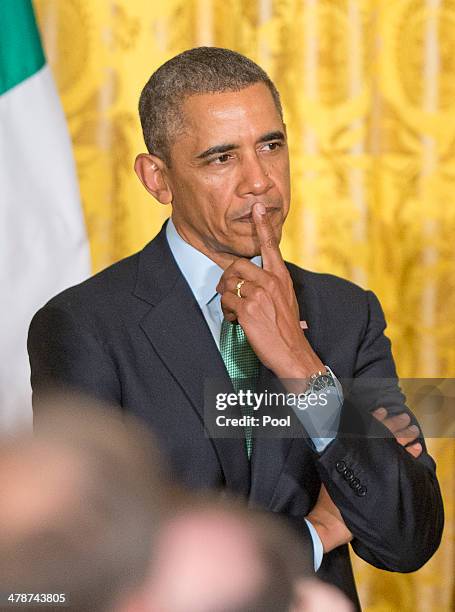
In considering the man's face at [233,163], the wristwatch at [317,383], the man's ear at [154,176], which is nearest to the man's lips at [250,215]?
the man's face at [233,163]

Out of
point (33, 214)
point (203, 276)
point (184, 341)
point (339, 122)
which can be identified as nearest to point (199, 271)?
point (203, 276)

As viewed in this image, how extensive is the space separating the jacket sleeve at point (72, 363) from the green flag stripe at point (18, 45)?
444mm

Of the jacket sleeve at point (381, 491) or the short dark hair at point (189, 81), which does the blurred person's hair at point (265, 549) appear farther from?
the short dark hair at point (189, 81)

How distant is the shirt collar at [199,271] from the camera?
1.46 meters

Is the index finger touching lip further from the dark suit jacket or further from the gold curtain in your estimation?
the gold curtain

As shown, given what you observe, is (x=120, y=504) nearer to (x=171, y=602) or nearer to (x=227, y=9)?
(x=171, y=602)

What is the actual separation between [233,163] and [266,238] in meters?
0.11

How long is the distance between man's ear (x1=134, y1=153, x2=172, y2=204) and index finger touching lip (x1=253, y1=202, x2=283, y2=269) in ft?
0.49

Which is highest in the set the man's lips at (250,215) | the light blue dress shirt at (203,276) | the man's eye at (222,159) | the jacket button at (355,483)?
the man's eye at (222,159)

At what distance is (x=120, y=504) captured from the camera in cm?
134

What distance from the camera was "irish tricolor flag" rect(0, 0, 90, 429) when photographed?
1611mm

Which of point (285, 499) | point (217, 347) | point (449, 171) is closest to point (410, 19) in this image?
point (449, 171)

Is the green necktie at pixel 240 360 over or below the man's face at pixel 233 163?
below

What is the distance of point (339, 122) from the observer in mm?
1759
